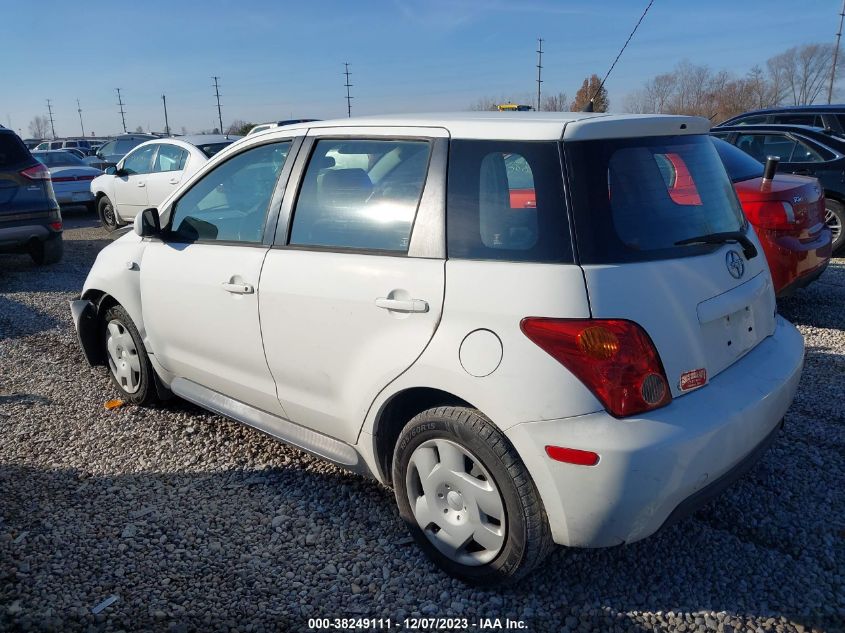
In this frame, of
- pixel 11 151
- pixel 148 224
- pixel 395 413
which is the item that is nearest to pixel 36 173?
pixel 11 151

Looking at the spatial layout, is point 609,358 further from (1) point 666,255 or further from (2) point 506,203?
(2) point 506,203

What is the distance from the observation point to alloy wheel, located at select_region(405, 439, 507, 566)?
2.56 m

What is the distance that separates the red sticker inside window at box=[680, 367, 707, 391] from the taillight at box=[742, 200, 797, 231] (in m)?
3.66

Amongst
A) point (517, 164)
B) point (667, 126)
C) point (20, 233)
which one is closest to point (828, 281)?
point (667, 126)

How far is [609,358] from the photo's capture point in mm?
2270

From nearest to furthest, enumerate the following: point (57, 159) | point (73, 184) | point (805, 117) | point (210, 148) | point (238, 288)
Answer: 1. point (238, 288)
2. point (805, 117)
3. point (210, 148)
4. point (73, 184)
5. point (57, 159)

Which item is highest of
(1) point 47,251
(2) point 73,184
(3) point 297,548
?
(2) point 73,184

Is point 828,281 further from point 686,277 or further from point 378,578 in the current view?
point 378,578

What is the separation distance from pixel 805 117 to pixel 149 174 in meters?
10.2

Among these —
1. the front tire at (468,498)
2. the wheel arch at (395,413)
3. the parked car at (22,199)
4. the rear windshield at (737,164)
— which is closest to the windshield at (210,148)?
the parked car at (22,199)

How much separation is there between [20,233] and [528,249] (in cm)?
815

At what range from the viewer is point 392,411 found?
2854 mm

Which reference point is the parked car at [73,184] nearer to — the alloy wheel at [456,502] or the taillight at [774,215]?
the taillight at [774,215]

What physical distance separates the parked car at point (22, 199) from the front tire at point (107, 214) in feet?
12.4
